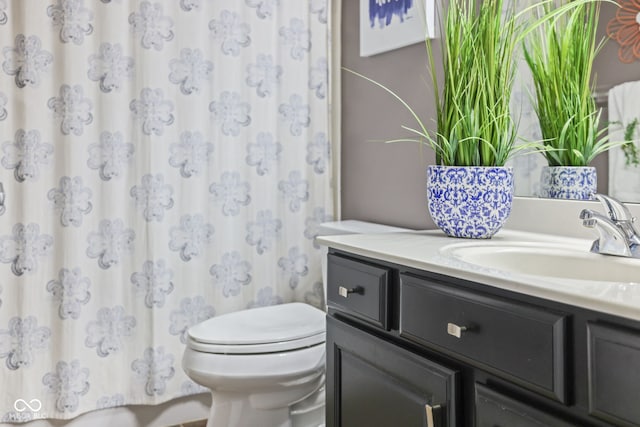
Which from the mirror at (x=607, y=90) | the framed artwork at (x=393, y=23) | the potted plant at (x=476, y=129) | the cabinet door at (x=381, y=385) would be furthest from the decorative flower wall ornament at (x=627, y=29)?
the cabinet door at (x=381, y=385)

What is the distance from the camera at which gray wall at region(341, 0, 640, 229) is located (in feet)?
6.35

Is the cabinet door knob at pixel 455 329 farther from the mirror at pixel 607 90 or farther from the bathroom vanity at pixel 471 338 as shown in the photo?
the mirror at pixel 607 90

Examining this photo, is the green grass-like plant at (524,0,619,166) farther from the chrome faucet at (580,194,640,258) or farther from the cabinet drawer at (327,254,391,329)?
the cabinet drawer at (327,254,391,329)

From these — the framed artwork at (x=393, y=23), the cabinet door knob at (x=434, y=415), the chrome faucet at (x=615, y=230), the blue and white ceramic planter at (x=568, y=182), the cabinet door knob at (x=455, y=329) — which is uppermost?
the framed artwork at (x=393, y=23)

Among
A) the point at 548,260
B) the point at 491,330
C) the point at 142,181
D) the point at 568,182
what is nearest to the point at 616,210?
the point at 548,260

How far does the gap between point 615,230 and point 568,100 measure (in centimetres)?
45

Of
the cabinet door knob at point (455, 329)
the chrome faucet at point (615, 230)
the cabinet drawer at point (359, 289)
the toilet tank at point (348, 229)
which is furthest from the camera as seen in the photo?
the toilet tank at point (348, 229)

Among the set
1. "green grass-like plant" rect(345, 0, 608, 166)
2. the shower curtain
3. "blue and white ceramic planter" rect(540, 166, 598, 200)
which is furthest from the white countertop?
the shower curtain

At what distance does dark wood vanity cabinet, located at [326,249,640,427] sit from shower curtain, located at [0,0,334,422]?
884 mm

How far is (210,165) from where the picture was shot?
83.6 inches

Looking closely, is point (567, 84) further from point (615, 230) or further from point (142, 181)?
point (142, 181)

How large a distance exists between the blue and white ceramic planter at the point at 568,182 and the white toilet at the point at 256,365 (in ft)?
2.74

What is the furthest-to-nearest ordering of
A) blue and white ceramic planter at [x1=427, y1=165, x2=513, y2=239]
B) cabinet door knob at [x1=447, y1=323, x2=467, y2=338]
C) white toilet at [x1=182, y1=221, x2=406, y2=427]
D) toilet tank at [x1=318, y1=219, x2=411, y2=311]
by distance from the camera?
toilet tank at [x1=318, y1=219, x2=411, y2=311] → white toilet at [x1=182, y1=221, x2=406, y2=427] → blue and white ceramic planter at [x1=427, y1=165, x2=513, y2=239] → cabinet door knob at [x1=447, y1=323, x2=467, y2=338]

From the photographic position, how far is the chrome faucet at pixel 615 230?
1.04m
